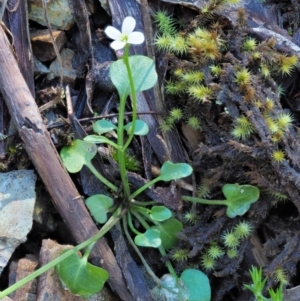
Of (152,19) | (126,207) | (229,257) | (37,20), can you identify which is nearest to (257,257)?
(229,257)

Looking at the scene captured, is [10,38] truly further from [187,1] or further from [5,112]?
[187,1]

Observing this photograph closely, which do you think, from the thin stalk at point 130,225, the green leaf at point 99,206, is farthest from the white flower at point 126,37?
the thin stalk at point 130,225

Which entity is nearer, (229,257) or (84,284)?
(84,284)

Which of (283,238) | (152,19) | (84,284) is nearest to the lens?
(84,284)

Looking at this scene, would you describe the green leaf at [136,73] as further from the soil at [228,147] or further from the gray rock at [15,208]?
the gray rock at [15,208]

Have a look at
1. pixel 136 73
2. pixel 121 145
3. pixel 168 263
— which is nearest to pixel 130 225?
pixel 168 263

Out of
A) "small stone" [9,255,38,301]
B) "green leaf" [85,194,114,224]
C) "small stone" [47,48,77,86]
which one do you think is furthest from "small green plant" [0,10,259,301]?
"small stone" [47,48,77,86]
